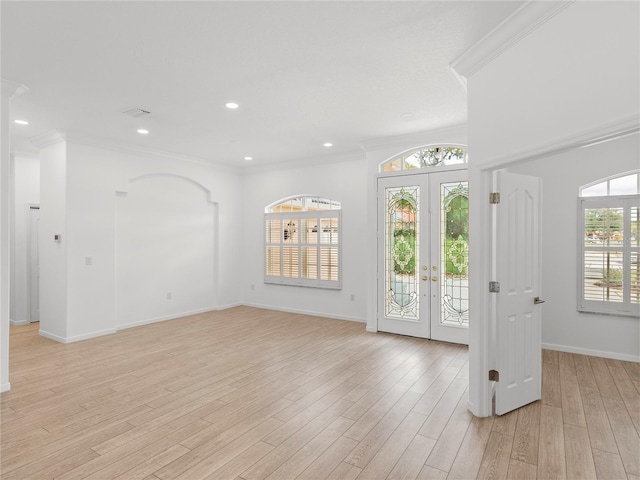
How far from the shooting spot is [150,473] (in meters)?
2.28

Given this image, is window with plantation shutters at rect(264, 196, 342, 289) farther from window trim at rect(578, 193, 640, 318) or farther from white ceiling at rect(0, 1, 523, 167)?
window trim at rect(578, 193, 640, 318)

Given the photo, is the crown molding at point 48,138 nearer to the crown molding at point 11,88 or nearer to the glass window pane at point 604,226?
the crown molding at point 11,88

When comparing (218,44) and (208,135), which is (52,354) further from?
(218,44)

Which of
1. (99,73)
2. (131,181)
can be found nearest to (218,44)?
(99,73)

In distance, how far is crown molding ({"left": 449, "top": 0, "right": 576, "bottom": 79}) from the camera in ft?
7.21

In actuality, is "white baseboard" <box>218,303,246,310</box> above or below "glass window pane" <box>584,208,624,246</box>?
below

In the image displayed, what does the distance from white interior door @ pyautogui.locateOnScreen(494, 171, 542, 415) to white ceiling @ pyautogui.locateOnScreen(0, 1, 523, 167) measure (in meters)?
1.28

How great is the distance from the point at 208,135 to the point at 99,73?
2.06 meters

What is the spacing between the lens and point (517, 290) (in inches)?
122

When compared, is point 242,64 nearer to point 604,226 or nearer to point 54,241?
point 54,241

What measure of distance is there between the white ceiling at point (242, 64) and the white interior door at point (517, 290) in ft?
4.18

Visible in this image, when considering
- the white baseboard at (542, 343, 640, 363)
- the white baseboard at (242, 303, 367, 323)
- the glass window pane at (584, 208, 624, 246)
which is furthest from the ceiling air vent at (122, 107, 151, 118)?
the white baseboard at (542, 343, 640, 363)

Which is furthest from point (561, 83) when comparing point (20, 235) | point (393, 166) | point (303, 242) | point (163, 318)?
point (20, 235)

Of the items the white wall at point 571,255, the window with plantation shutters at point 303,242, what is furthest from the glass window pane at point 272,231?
the white wall at point 571,255
